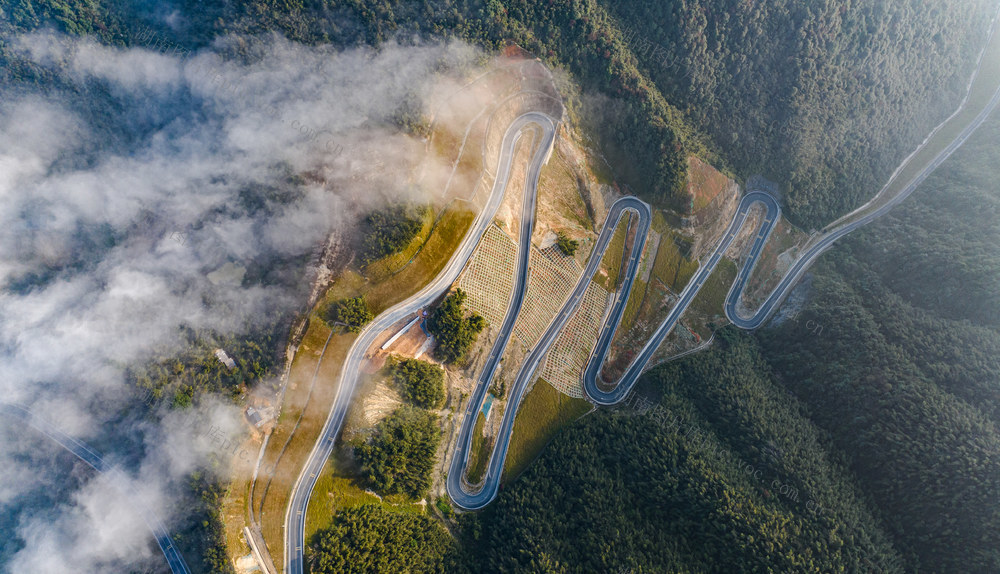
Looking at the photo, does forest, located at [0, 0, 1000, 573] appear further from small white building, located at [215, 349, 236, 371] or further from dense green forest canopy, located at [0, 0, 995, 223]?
small white building, located at [215, 349, 236, 371]

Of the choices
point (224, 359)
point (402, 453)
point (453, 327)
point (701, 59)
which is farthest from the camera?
point (701, 59)

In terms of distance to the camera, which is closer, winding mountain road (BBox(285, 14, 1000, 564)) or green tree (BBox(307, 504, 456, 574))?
green tree (BBox(307, 504, 456, 574))

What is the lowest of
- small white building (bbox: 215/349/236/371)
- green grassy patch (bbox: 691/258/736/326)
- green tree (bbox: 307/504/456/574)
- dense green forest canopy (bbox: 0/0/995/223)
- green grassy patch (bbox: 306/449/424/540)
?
green tree (bbox: 307/504/456/574)

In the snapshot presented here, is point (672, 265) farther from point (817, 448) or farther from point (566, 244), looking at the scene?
point (817, 448)

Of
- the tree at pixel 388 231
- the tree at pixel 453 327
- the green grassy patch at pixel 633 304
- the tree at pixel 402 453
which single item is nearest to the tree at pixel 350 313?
the tree at pixel 388 231

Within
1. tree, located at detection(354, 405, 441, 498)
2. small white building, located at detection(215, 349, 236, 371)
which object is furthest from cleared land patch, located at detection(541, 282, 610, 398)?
small white building, located at detection(215, 349, 236, 371)

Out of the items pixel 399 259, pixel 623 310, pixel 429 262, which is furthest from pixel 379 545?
pixel 623 310
